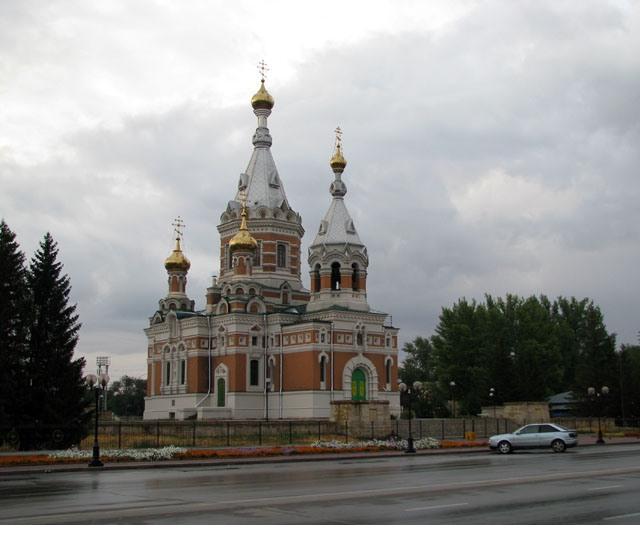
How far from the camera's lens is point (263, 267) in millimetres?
64062

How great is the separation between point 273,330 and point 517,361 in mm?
22870

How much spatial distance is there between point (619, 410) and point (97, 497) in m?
47.8

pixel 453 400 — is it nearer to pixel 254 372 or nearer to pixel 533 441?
pixel 254 372

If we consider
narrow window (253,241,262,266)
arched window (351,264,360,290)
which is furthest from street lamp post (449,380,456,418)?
narrow window (253,241,262,266)

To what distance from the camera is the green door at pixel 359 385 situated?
2295 inches

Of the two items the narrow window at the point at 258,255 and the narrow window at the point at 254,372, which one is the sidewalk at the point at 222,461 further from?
the narrow window at the point at 258,255

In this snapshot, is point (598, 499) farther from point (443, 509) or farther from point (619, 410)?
point (619, 410)

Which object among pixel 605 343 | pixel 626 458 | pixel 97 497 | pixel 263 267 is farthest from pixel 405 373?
pixel 97 497

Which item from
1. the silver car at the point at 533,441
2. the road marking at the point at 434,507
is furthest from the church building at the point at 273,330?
the road marking at the point at 434,507

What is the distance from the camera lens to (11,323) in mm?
34219

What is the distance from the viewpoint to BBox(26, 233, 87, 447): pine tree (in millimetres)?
34656

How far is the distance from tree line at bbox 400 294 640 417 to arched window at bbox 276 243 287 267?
1891 cm

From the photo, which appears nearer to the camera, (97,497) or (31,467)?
(97,497)

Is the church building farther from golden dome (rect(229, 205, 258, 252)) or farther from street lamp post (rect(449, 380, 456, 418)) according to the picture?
street lamp post (rect(449, 380, 456, 418))
